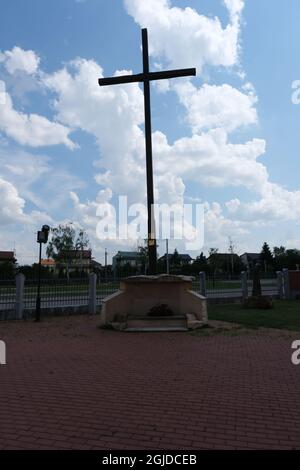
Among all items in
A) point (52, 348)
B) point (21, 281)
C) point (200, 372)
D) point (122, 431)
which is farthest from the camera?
point (21, 281)

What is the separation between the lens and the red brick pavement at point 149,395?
171 inches

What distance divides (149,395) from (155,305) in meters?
8.25

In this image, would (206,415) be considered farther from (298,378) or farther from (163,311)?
(163,311)

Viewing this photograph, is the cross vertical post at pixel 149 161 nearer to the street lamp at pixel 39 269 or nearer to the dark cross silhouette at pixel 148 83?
the dark cross silhouette at pixel 148 83

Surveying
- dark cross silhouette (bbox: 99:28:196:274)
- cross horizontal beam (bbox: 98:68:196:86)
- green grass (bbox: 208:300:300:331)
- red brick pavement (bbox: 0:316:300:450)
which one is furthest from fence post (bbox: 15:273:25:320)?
cross horizontal beam (bbox: 98:68:196:86)

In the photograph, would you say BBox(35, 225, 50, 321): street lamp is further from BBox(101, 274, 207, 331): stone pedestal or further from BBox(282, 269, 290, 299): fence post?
BBox(282, 269, 290, 299): fence post

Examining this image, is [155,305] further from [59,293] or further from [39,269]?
[59,293]

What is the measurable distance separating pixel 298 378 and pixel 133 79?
10.4 meters

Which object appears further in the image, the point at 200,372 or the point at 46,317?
the point at 46,317

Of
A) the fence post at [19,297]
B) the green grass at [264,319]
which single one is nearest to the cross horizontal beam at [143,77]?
the fence post at [19,297]

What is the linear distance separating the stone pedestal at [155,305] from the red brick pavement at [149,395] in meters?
2.54

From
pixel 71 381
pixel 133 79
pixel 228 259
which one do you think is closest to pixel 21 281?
pixel 133 79

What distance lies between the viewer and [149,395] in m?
5.89
